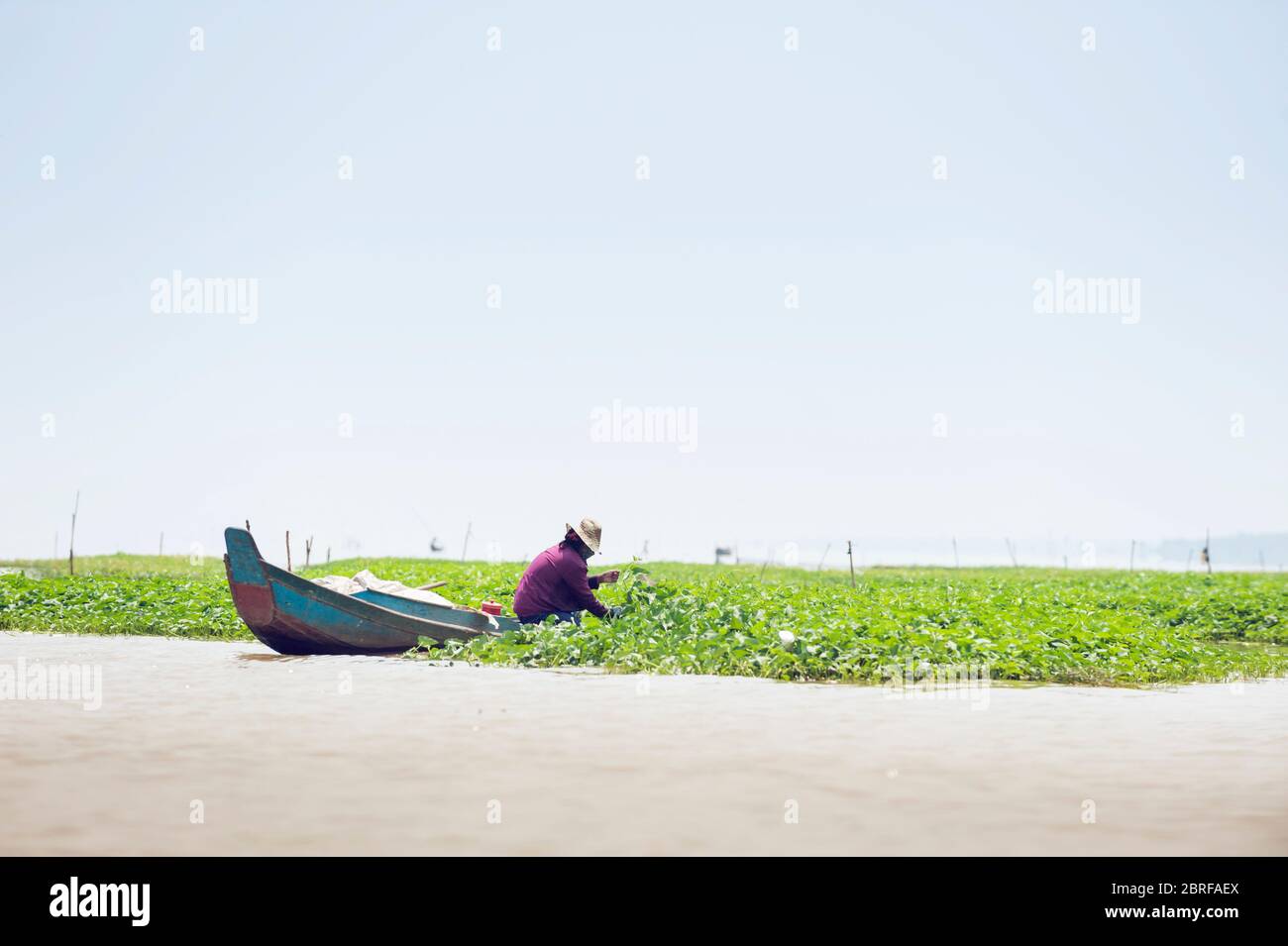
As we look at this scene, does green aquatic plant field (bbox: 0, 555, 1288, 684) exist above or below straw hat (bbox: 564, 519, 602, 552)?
below

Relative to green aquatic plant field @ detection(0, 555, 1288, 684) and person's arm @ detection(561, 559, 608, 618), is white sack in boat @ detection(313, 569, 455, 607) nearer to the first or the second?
green aquatic plant field @ detection(0, 555, 1288, 684)

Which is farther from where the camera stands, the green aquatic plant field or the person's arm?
the person's arm

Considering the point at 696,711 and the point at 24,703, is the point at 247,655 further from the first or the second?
the point at 696,711

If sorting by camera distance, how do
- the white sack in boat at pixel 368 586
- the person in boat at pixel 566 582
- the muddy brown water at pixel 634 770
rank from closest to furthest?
1. the muddy brown water at pixel 634 770
2. the person in boat at pixel 566 582
3. the white sack in boat at pixel 368 586

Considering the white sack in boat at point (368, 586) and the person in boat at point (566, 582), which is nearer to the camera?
the person in boat at point (566, 582)

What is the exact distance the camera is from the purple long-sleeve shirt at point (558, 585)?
14.3 metres

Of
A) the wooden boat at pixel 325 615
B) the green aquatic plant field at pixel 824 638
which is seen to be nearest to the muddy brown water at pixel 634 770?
the green aquatic plant field at pixel 824 638

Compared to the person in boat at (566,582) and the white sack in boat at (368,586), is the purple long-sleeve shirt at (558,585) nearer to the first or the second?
the person in boat at (566,582)

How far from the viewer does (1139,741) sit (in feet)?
28.2

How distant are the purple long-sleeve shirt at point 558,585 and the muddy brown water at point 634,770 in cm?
239

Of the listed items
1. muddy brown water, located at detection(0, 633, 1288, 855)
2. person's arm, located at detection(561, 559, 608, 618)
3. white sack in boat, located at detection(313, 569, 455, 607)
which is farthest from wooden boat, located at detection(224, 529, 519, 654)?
muddy brown water, located at detection(0, 633, 1288, 855)

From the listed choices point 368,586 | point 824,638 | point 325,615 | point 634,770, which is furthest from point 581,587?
point 634,770

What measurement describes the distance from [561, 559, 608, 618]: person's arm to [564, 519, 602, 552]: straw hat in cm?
39

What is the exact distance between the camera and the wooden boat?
14.1 meters
